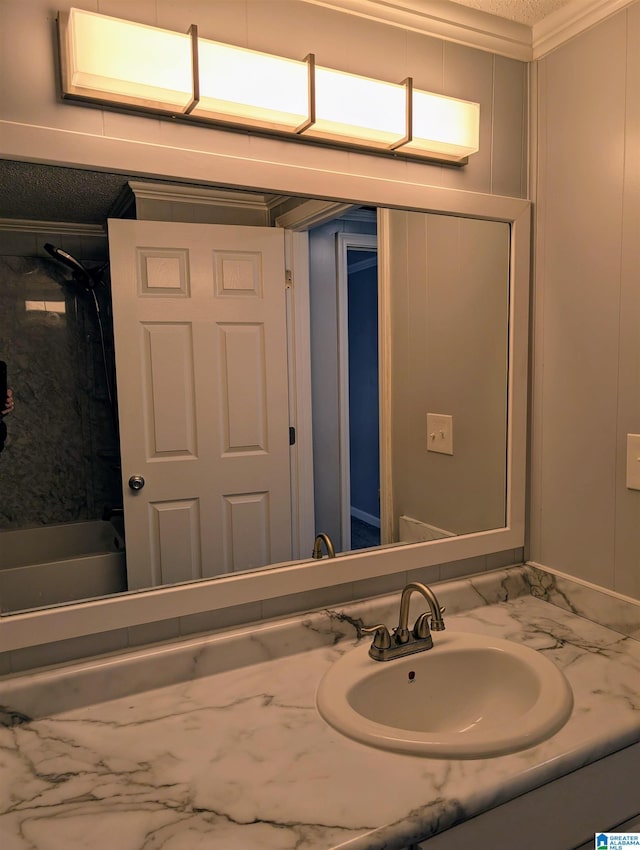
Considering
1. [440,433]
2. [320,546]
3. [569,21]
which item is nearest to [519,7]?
[569,21]

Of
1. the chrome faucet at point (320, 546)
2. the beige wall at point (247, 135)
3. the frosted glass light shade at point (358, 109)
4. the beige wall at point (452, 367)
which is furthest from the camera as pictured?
the beige wall at point (452, 367)

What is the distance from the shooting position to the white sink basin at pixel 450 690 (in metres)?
1.05

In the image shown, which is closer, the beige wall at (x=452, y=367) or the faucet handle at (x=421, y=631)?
the faucet handle at (x=421, y=631)

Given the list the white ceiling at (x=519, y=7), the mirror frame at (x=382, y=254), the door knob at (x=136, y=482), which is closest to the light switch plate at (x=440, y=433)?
the mirror frame at (x=382, y=254)

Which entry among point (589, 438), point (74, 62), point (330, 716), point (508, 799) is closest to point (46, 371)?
point (74, 62)

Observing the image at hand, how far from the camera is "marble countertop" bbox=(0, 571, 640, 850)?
0.81m

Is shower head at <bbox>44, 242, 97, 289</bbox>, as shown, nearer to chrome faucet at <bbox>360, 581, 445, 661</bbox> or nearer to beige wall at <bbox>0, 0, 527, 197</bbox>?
beige wall at <bbox>0, 0, 527, 197</bbox>

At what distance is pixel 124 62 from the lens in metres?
1.08

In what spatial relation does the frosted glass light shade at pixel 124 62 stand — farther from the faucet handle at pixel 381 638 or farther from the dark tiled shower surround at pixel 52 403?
the faucet handle at pixel 381 638

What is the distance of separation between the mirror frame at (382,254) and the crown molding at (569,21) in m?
0.37

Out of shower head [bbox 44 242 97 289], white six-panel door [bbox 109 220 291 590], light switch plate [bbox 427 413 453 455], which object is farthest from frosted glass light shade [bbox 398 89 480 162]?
shower head [bbox 44 242 97 289]

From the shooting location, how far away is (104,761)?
95cm

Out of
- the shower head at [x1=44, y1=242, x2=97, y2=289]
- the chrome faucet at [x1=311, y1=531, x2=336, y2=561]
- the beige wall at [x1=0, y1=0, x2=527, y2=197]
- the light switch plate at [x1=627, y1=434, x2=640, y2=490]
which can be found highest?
the beige wall at [x1=0, y1=0, x2=527, y2=197]

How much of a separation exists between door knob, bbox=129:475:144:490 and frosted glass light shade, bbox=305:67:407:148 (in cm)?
78
